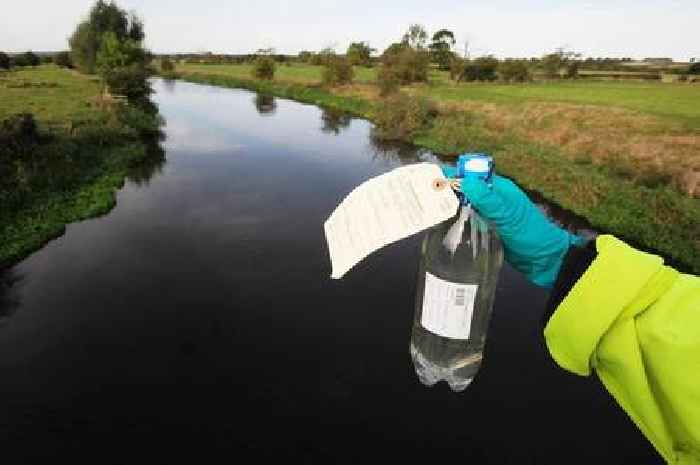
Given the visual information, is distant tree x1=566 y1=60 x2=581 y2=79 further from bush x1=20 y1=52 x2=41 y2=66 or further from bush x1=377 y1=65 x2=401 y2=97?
bush x1=20 y1=52 x2=41 y2=66

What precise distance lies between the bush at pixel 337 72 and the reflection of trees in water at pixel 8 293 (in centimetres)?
4690

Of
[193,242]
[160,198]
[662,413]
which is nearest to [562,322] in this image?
[662,413]

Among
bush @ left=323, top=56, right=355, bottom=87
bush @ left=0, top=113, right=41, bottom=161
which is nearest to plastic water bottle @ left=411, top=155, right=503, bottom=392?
bush @ left=0, top=113, right=41, bottom=161

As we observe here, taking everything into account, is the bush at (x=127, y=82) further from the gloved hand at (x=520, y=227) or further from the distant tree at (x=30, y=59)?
the distant tree at (x=30, y=59)

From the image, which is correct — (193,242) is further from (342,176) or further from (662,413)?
(662,413)

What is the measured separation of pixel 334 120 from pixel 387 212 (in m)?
37.2

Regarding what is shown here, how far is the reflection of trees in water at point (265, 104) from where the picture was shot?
42441 mm

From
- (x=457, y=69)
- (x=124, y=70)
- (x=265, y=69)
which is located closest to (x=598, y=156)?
(x=124, y=70)

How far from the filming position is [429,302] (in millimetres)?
1642

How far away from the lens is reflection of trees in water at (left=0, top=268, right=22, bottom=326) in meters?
9.34

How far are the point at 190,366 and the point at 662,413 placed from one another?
24.7 feet

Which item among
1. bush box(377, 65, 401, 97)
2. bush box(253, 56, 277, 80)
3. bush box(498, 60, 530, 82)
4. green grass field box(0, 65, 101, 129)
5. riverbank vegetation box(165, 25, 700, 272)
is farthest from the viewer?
bush box(253, 56, 277, 80)

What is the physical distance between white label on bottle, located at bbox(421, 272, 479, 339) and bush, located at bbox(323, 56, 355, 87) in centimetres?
5462

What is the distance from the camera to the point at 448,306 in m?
1.59
